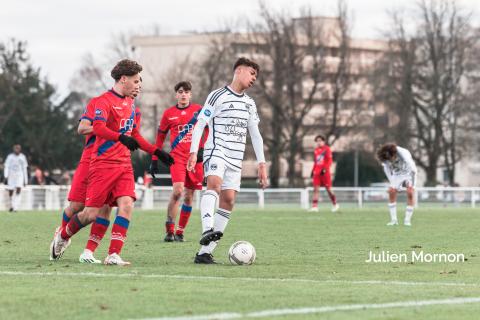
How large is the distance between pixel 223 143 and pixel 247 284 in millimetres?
3255

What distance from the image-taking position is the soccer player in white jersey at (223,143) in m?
13.4

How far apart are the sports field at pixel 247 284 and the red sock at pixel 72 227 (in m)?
0.31

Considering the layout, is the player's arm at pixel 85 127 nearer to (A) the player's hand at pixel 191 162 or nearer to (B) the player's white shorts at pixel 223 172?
(A) the player's hand at pixel 191 162

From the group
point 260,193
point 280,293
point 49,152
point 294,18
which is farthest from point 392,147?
point 49,152

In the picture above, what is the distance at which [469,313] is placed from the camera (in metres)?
8.63

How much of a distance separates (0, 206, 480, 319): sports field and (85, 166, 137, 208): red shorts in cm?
74

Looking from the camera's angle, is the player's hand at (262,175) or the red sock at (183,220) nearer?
the player's hand at (262,175)

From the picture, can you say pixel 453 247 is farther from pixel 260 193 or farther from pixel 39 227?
pixel 260 193

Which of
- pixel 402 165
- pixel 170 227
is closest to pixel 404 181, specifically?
pixel 402 165

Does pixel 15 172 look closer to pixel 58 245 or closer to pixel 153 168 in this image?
pixel 153 168

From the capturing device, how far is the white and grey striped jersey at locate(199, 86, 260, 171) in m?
13.4

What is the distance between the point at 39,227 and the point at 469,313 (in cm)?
1625

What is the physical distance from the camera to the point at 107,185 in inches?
510

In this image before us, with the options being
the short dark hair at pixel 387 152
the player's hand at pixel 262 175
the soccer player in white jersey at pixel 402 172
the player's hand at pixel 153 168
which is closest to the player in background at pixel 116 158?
the player's hand at pixel 262 175
